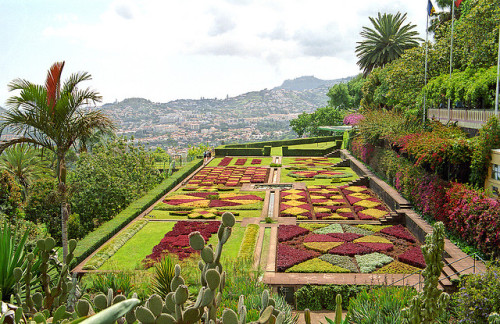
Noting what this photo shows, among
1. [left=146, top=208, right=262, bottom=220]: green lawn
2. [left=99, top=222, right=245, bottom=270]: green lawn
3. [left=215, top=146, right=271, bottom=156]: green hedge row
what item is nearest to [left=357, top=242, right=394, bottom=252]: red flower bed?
[left=99, top=222, right=245, bottom=270]: green lawn

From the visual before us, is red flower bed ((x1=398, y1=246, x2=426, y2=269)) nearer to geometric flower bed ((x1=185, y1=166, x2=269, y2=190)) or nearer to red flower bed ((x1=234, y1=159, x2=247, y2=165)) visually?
geometric flower bed ((x1=185, y1=166, x2=269, y2=190))

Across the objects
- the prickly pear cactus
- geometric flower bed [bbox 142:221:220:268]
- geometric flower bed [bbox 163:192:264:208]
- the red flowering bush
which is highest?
the prickly pear cactus

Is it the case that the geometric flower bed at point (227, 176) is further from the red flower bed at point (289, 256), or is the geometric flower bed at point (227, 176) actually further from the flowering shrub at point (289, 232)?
the red flower bed at point (289, 256)

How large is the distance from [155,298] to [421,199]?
1664 centimetres

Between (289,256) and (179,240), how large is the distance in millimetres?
4468

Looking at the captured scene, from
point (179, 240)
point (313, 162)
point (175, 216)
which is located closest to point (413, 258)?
point (179, 240)

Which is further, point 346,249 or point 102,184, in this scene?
point 102,184

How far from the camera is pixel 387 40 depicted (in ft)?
138

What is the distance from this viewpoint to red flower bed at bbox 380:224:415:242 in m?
15.7

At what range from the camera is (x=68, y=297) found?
13.7 ft

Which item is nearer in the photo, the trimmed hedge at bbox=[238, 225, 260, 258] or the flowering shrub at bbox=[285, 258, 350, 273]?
the flowering shrub at bbox=[285, 258, 350, 273]

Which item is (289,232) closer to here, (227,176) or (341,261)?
(341,261)

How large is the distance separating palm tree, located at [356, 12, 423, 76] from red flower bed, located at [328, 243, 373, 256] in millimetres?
31132

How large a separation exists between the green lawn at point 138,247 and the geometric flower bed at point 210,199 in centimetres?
341
